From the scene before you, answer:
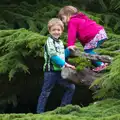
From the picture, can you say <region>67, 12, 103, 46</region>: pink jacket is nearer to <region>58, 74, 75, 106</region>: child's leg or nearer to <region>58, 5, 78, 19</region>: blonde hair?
<region>58, 5, 78, 19</region>: blonde hair

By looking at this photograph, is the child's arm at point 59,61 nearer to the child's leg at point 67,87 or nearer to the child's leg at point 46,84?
the child's leg at point 46,84

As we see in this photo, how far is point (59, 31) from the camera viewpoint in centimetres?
603

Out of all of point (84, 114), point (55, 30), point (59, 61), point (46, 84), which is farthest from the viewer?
point (46, 84)

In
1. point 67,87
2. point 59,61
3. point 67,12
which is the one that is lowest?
point 67,87

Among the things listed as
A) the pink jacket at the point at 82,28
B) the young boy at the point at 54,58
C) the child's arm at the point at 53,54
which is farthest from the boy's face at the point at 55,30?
the pink jacket at the point at 82,28

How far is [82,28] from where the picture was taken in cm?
629

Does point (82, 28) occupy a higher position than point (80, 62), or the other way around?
point (82, 28)

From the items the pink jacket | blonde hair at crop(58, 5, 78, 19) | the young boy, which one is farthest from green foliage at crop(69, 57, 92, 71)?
blonde hair at crop(58, 5, 78, 19)

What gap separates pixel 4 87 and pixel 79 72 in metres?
2.13

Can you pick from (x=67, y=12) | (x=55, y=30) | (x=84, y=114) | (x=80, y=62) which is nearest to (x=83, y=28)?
(x=67, y=12)

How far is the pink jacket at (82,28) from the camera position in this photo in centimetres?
620

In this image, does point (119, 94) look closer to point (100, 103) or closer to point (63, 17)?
point (100, 103)

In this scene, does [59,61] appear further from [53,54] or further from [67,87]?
[67,87]

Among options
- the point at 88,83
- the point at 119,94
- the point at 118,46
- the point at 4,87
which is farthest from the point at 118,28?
the point at 119,94
